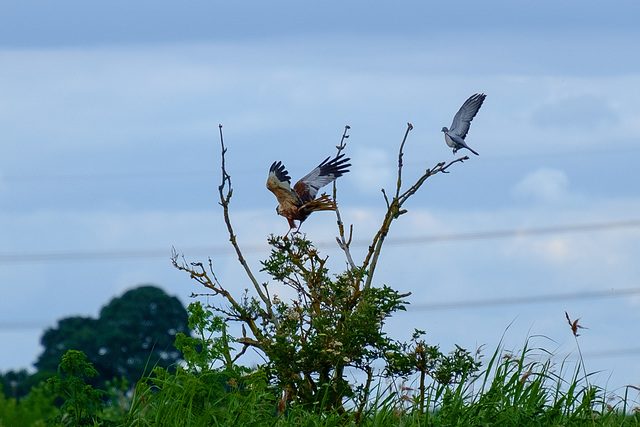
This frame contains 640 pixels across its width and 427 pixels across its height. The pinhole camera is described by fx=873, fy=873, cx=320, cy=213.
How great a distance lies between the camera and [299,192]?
32.7 feet

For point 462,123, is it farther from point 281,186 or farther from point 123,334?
point 123,334

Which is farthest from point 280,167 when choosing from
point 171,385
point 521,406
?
point 521,406

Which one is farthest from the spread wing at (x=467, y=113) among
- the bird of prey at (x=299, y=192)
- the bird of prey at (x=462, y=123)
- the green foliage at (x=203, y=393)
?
the green foliage at (x=203, y=393)

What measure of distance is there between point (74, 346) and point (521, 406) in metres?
27.5

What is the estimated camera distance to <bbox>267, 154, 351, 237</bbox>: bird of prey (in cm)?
979

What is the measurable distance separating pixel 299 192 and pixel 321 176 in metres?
0.42

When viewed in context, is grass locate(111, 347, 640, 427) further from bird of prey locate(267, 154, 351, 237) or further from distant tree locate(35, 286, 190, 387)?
distant tree locate(35, 286, 190, 387)

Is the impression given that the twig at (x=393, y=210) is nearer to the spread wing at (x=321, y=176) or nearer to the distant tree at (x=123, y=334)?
the spread wing at (x=321, y=176)

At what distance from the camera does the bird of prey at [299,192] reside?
979 centimetres

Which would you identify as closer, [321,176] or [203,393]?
[203,393]

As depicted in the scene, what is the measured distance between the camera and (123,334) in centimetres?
3341

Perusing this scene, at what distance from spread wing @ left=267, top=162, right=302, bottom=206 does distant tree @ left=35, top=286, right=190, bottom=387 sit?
23.1 m

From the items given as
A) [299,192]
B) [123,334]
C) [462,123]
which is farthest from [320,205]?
[123,334]

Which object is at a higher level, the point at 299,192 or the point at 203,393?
the point at 299,192
